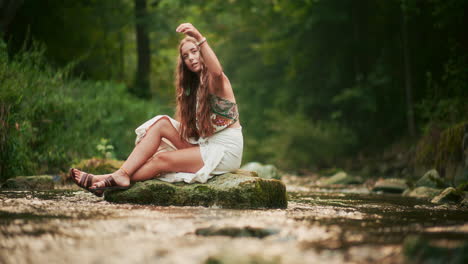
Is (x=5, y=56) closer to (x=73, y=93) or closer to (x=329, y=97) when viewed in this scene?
(x=73, y=93)

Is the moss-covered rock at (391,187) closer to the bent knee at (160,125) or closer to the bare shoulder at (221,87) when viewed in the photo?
the bare shoulder at (221,87)

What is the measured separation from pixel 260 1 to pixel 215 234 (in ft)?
54.1

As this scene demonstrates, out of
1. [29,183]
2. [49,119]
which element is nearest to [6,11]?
[49,119]

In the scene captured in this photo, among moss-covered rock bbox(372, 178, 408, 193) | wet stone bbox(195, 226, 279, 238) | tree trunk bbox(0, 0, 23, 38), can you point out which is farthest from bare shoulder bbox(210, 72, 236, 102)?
tree trunk bbox(0, 0, 23, 38)

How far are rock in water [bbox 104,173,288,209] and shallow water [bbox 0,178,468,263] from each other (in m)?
0.30

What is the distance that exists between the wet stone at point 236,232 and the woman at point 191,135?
1.95 metres

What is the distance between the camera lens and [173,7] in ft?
55.3

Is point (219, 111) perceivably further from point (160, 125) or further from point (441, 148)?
point (441, 148)

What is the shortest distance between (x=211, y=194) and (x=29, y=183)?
8.93 feet

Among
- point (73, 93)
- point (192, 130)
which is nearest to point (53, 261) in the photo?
point (192, 130)

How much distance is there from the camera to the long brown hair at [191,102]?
17.1ft

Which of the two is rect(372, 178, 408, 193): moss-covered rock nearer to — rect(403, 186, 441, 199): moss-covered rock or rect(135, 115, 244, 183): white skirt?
rect(403, 186, 441, 199): moss-covered rock

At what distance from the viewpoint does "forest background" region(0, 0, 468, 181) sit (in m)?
8.66

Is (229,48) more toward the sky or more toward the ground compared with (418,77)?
more toward the sky
